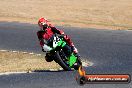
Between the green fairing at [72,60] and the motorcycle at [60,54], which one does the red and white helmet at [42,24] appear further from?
the green fairing at [72,60]

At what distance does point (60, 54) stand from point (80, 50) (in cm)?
1445

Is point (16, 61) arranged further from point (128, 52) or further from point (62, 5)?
point (62, 5)

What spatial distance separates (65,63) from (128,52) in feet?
46.0

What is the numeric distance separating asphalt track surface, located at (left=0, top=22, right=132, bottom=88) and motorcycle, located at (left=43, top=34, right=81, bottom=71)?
5.10 m

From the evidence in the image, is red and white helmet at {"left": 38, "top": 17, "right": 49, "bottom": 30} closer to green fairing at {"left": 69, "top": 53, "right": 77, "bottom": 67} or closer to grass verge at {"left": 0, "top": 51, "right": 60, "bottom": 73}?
green fairing at {"left": 69, "top": 53, "right": 77, "bottom": 67}

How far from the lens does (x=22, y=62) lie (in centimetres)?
2141

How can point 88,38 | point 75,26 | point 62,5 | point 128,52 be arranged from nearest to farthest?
point 128,52 → point 88,38 → point 75,26 → point 62,5

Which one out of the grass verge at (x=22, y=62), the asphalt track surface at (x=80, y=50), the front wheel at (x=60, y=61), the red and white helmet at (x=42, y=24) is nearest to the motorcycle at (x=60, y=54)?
the front wheel at (x=60, y=61)

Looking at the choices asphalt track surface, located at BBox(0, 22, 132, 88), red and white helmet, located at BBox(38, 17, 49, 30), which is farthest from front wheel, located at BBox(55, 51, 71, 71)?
asphalt track surface, located at BBox(0, 22, 132, 88)

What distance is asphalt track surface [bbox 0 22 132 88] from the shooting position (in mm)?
16906

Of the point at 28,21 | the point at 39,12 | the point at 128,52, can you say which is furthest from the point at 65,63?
the point at 39,12

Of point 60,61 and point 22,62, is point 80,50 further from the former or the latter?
point 60,61

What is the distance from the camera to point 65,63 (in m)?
11.2

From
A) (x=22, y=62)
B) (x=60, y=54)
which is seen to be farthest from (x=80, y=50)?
(x=60, y=54)
